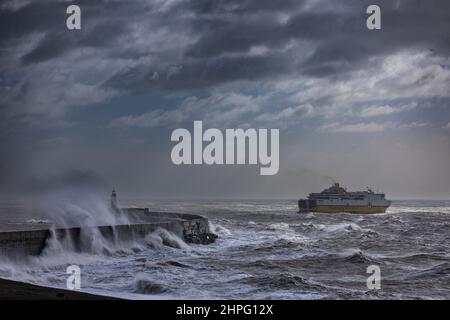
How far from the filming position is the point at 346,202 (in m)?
90.0

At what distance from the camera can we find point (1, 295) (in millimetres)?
12453

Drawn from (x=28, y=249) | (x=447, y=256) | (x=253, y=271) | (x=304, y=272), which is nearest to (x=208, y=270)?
(x=253, y=271)

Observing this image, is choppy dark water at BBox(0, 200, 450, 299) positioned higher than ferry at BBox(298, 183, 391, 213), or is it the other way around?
ferry at BBox(298, 183, 391, 213)

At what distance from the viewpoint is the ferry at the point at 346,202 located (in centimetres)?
9019

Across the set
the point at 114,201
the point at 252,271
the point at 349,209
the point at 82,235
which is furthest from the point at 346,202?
the point at 252,271

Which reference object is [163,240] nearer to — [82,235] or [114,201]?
[82,235]

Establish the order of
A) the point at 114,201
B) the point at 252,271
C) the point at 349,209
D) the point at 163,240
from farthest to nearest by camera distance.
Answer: the point at 349,209
the point at 114,201
the point at 163,240
the point at 252,271

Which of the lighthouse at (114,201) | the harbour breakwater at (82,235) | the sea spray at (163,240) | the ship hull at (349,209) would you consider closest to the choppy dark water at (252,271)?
the sea spray at (163,240)

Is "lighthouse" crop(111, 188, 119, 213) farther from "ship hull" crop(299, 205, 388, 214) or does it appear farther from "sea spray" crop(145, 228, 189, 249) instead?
"ship hull" crop(299, 205, 388, 214)

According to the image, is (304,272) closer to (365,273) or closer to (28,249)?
(365,273)

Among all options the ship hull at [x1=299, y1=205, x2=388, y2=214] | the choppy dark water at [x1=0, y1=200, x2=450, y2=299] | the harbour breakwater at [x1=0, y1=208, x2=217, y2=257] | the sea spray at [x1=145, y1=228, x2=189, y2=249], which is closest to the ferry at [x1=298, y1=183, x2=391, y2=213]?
the ship hull at [x1=299, y1=205, x2=388, y2=214]

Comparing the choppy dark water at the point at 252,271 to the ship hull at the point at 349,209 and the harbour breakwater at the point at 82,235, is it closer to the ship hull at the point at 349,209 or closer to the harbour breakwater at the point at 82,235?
the harbour breakwater at the point at 82,235

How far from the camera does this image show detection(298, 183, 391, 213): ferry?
296ft
